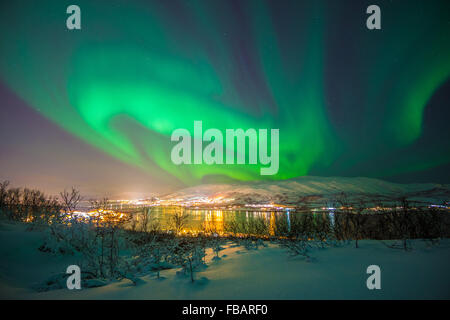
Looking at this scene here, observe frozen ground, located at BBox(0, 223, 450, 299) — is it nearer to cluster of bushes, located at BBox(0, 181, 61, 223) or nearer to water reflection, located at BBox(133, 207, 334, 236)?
water reflection, located at BBox(133, 207, 334, 236)

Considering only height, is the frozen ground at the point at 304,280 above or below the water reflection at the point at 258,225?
above

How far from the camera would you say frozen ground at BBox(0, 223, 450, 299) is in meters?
2.86

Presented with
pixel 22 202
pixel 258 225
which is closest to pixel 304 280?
pixel 258 225

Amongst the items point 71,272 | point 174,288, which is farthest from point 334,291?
point 71,272

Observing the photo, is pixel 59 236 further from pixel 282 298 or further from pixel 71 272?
pixel 282 298

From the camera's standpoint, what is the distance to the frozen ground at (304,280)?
113 inches

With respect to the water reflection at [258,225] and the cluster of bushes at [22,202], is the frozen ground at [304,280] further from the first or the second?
the cluster of bushes at [22,202]

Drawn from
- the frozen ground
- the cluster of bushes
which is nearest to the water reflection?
the frozen ground

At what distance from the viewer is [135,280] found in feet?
13.1

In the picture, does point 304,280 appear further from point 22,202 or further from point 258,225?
point 22,202

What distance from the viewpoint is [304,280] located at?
10.9 ft

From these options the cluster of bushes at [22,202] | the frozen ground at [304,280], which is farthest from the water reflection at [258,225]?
the cluster of bushes at [22,202]

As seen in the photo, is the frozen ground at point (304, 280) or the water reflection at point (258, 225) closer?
the frozen ground at point (304, 280)

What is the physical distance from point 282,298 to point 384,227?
407 inches
